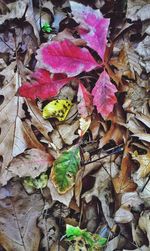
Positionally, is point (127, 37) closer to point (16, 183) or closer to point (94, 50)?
point (94, 50)

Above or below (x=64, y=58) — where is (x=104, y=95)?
below

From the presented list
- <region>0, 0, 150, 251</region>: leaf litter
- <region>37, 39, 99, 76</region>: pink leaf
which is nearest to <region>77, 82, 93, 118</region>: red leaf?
<region>0, 0, 150, 251</region>: leaf litter

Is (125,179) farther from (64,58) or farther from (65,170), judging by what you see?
(64,58)

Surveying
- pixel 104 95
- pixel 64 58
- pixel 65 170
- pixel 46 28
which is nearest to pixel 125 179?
pixel 65 170

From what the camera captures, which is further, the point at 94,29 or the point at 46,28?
the point at 46,28

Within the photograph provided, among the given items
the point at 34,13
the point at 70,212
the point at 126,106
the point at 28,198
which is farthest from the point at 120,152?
the point at 34,13

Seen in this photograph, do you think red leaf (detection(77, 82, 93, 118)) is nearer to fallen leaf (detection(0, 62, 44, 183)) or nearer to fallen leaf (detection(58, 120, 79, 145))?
fallen leaf (detection(58, 120, 79, 145))

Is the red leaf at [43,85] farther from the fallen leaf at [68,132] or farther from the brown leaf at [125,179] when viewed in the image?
the brown leaf at [125,179]
